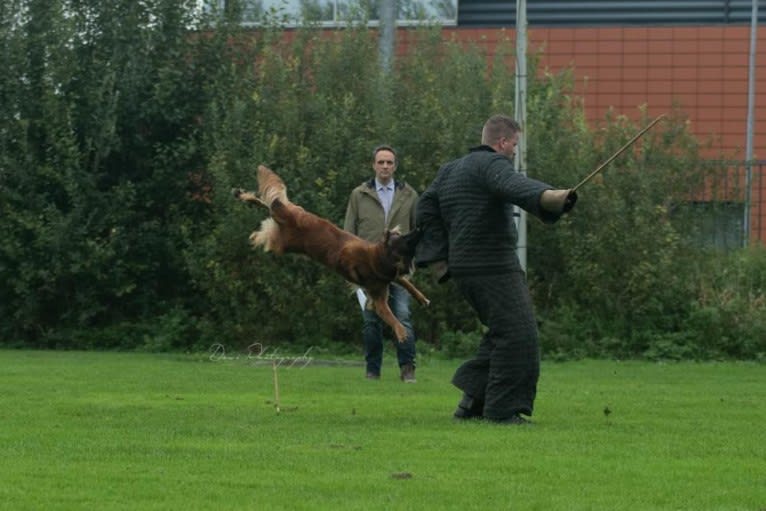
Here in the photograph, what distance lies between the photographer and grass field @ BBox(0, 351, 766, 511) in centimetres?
809

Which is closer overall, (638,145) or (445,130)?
(445,130)

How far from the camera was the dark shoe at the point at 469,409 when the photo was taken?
467 inches

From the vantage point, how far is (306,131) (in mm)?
23641

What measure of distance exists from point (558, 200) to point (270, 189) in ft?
10.6

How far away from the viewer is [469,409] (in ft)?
39.0

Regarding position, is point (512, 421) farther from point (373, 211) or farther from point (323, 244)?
point (373, 211)

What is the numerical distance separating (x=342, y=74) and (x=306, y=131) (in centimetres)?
128

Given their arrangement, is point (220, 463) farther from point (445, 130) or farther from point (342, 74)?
point (342, 74)

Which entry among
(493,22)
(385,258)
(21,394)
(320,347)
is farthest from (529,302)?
(493,22)

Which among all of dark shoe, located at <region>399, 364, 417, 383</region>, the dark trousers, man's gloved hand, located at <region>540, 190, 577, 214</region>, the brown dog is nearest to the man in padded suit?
the dark trousers

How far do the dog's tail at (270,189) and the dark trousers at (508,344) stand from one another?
199 centimetres

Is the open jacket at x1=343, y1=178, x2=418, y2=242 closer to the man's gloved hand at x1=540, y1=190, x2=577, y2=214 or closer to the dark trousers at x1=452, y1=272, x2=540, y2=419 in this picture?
the dark trousers at x1=452, y1=272, x2=540, y2=419

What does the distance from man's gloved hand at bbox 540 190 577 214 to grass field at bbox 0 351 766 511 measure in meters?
1.44

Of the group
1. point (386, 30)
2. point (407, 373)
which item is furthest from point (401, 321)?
point (386, 30)
